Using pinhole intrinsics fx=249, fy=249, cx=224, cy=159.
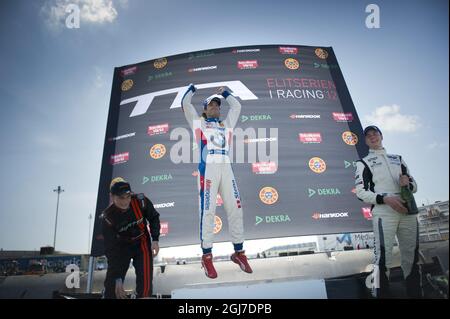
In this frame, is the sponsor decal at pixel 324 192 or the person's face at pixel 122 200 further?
the sponsor decal at pixel 324 192

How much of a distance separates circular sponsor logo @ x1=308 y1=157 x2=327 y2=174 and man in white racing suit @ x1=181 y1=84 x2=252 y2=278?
7.31 ft

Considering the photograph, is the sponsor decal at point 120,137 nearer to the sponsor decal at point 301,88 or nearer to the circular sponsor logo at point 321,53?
the sponsor decal at point 301,88

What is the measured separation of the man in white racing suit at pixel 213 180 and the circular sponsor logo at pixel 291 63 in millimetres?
2858

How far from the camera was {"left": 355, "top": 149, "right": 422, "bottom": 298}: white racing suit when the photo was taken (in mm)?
1962

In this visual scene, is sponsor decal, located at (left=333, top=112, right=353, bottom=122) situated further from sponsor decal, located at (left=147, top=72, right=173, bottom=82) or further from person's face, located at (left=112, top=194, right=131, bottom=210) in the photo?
person's face, located at (left=112, top=194, right=131, bottom=210)

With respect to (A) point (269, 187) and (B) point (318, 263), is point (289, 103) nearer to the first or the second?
(A) point (269, 187)

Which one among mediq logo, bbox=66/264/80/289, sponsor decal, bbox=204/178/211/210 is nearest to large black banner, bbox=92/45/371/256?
mediq logo, bbox=66/264/80/289

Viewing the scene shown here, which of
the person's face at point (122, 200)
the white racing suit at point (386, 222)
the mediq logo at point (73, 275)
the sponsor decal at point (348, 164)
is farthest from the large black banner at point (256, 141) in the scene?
the person's face at point (122, 200)

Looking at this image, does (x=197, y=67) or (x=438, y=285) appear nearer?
(x=438, y=285)

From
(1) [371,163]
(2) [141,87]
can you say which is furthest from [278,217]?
(2) [141,87]

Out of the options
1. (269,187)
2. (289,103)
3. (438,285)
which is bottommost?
(438,285)

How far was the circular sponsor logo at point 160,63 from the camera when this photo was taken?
17.0 ft
